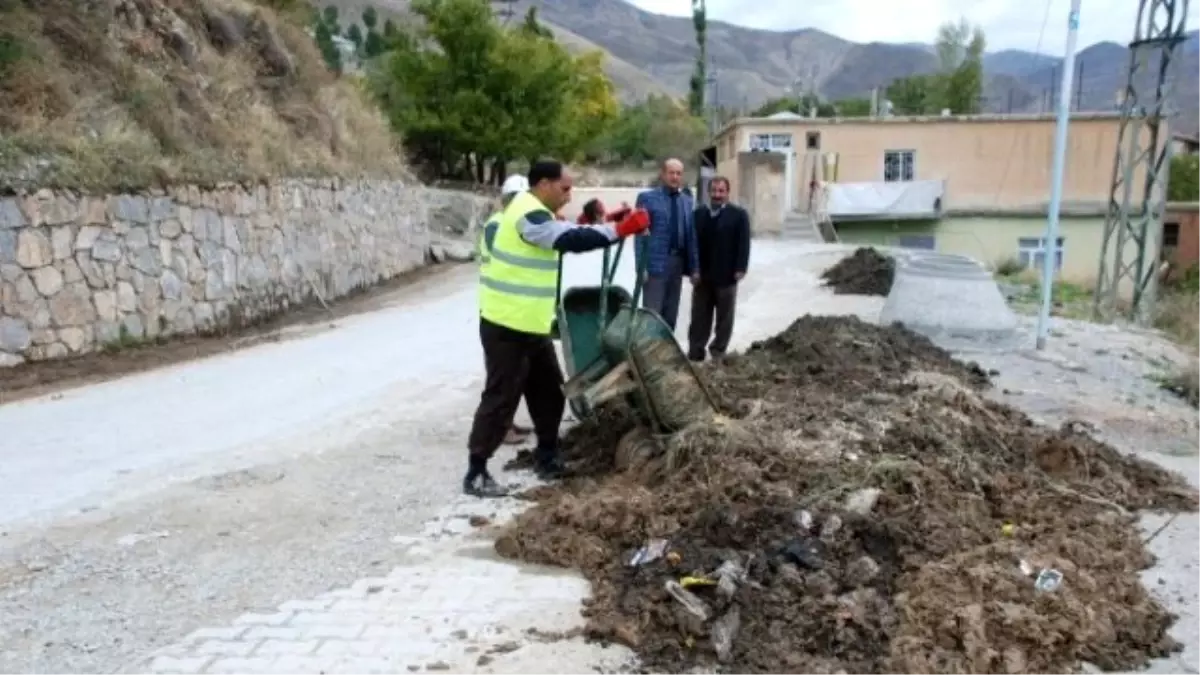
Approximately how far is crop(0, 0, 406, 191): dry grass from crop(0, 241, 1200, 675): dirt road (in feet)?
8.21

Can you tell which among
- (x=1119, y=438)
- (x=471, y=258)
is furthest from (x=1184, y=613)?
(x=471, y=258)

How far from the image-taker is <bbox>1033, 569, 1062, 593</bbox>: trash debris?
4402mm

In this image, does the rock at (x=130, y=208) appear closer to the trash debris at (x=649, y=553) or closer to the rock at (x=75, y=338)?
the rock at (x=75, y=338)

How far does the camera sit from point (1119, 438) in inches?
307

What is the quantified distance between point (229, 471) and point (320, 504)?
98 cm

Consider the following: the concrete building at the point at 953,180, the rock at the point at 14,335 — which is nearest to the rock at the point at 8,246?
the rock at the point at 14,335

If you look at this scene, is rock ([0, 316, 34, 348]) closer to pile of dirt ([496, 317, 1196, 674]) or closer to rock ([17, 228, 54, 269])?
rock ([17, 228, 54, 269])

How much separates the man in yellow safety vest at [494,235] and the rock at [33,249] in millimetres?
5143

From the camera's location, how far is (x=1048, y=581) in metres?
4.46

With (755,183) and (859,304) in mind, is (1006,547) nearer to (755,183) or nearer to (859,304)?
(859,304)

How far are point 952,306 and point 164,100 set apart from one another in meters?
9.57

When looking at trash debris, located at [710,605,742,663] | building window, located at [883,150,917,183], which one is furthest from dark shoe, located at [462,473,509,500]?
building window, located at [883,150,917,183]

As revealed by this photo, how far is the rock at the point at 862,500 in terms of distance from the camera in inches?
198

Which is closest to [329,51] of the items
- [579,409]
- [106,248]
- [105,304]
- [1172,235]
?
[106,248]
